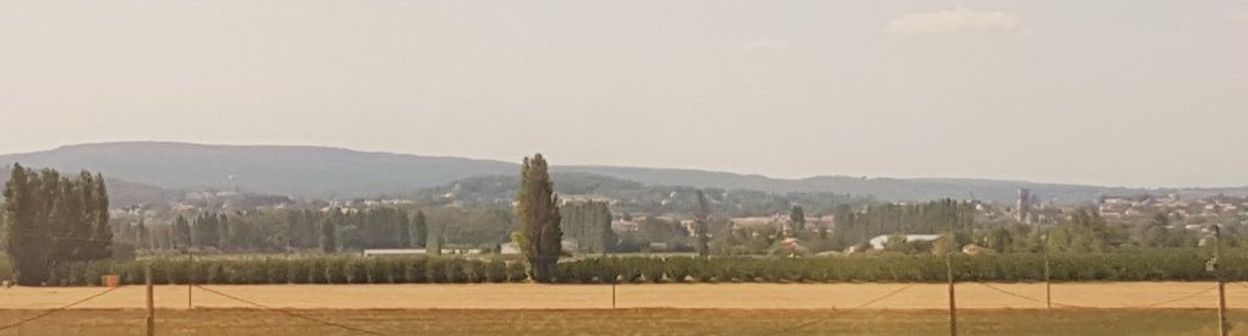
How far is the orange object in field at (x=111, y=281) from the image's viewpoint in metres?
57.8

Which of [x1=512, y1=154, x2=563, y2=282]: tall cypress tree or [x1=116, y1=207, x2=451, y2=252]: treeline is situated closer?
[x1=512, y1=154, x2=563, y2=282]: tall cypress tree

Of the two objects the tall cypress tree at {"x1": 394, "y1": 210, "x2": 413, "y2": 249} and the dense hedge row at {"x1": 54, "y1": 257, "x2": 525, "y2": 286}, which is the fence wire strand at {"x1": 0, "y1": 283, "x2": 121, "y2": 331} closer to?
the dense hedge row at {"x1": 54, "y1": 257, "x2": 525, "y2": 286}

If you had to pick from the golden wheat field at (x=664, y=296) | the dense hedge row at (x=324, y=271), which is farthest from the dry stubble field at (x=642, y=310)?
the dense hedge row at (x=324, y=271)

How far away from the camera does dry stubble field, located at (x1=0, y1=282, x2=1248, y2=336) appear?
109 feet

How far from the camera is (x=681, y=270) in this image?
63.0 m

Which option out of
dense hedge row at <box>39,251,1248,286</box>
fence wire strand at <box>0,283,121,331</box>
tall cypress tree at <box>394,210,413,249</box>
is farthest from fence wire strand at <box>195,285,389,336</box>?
tall cypress tree at <box>394,210,413,249</box>

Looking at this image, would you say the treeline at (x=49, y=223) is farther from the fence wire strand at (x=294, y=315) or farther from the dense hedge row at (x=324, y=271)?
the fence wire strand at (x=294, y=315)

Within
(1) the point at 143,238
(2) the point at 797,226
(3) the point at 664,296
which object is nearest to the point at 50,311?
(3) the point at 664,296

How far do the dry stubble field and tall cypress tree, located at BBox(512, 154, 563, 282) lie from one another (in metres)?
3.76

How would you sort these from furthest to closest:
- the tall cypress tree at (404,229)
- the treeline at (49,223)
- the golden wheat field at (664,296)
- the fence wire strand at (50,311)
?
the tall cypress tree at (404,229) < the treeline at (49,223) < the golden wheat field at (664,296) < the fence wire strand at (50,311)

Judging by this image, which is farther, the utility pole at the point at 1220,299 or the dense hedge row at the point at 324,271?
the dense hedge row at the point at 324,271

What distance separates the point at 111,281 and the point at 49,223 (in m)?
4.12

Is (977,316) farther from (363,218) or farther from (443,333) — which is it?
(363,218)

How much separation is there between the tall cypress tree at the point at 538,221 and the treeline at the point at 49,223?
15.2 metres
